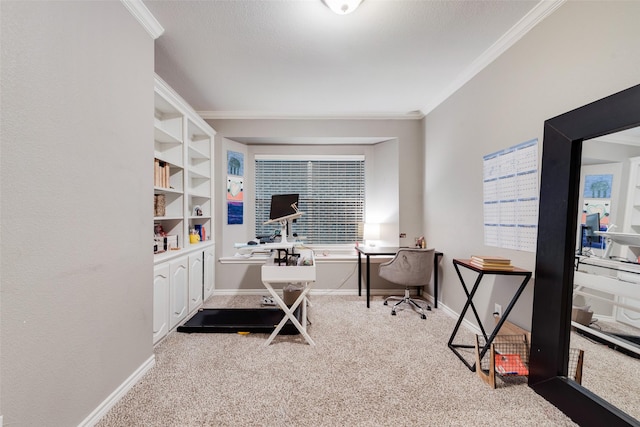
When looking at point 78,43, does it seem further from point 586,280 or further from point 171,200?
point 586,280

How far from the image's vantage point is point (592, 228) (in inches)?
54.2

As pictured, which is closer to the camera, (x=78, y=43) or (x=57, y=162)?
(x=57, y=162)

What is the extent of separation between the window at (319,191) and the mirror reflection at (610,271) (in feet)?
9.24

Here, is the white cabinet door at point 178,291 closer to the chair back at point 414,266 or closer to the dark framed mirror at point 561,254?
the chair back at point 414,266

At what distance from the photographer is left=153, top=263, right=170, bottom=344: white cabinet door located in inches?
81.7

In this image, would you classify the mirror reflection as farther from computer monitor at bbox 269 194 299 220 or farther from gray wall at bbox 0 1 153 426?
gray wall at bbox 0 1 153 426

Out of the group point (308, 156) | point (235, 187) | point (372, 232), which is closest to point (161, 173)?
point (235, 187)

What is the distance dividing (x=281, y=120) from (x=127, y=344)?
3.11 meters

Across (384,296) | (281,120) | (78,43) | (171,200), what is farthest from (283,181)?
(78,43)

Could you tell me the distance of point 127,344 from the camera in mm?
1604

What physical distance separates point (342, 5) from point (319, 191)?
2.74 meters

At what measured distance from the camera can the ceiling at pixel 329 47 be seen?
1.72 metres

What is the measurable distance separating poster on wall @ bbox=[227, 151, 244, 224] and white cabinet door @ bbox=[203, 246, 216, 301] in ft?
1.84

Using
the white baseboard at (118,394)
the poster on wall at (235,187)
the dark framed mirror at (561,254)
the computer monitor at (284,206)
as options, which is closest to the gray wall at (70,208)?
the white baseboard at (118,394)
